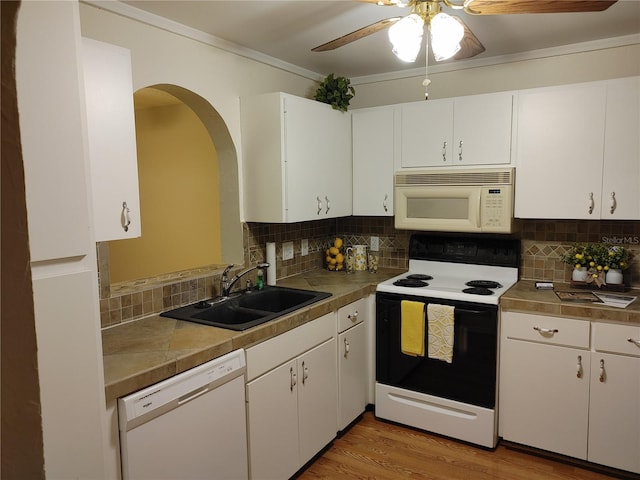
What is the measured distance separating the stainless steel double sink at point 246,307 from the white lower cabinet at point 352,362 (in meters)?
0.25

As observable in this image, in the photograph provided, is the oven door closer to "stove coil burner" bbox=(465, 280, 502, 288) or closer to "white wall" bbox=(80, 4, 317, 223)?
"stove coil burner" bbox=(465, 280, 502, 288)

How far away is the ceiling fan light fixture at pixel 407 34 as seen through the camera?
1782 millimetres

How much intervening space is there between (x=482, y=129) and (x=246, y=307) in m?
1.78

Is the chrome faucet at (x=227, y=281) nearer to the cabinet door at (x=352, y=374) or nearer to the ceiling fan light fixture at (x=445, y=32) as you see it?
the cabinet door at (x=352, y=374)

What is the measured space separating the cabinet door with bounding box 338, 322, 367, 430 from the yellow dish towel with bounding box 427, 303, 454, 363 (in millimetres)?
447

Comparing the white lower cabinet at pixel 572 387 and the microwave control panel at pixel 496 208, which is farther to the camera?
the microwave control panel at pixel 496 208

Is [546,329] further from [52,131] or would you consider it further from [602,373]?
[52,131]

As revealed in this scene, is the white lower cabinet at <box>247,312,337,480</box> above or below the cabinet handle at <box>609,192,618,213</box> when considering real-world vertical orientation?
below

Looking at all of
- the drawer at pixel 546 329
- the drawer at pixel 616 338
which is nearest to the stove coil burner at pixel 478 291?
the drawer at pixel 546 329

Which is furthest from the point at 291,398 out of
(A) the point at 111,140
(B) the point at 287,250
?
(A) the point at 111,140

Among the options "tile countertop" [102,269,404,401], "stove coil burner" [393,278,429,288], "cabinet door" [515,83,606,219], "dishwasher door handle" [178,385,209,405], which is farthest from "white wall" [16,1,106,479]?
"cabinet door" [515,83,606,219]

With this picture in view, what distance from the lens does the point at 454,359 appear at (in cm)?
285

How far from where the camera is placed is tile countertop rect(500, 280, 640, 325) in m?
2.43

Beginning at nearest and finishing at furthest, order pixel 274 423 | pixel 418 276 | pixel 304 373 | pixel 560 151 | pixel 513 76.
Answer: pixel 274 423 → pixel 304 373 → pixel 560 151 → pixel 513 76 → pixel 418 276
